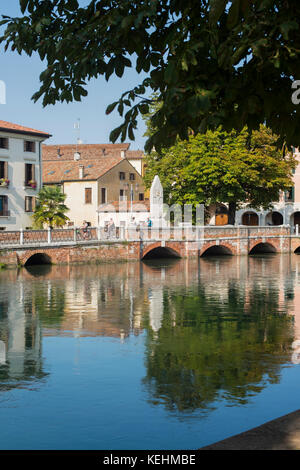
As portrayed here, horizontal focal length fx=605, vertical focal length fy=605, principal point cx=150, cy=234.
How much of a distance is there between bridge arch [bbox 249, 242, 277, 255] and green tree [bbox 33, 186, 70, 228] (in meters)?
18.7

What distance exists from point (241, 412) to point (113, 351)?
5301 mm

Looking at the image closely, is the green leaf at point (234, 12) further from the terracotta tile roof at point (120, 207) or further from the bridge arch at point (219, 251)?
the terracotta tile roof at point (120, 207)

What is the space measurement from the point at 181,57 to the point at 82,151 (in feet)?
314

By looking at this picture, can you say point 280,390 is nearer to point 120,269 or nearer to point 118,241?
point 120,269

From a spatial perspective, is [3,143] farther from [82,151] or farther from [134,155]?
[82,151]

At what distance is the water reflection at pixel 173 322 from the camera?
1173 centimetres

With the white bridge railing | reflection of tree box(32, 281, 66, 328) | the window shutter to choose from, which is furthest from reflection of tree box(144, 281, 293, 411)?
the window shutter

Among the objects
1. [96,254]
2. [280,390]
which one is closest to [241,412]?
[280,390]

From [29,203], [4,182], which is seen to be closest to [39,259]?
[4,182]

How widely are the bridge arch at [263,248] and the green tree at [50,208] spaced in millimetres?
18679

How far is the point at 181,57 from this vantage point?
6.55m

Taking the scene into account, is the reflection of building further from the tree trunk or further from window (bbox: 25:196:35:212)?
the tree trunk

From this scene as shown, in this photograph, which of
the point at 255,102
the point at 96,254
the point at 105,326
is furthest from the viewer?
the point at 96,254

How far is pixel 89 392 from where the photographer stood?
10977 millimetres
